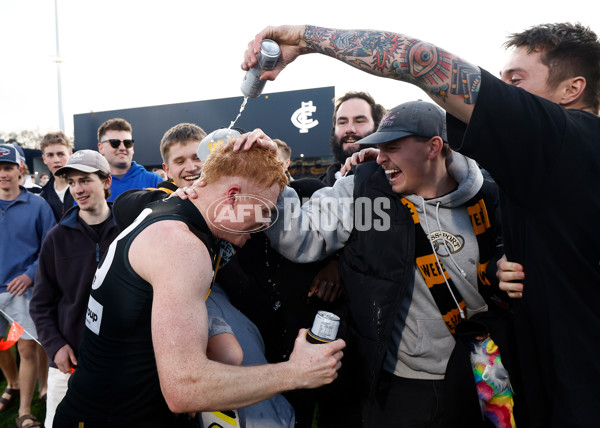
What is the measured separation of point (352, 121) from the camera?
13.4ft

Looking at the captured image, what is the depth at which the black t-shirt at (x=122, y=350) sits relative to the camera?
1831 mm

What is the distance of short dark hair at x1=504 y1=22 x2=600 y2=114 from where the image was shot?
6.19 ft

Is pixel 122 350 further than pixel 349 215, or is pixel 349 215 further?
pixel 349 215

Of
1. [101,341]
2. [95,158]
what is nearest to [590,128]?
[101,341]

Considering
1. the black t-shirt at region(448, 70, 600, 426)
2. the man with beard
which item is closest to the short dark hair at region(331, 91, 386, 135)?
the man with beard

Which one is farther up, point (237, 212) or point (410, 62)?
point (410, 62)

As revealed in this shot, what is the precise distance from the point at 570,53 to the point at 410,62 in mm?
938

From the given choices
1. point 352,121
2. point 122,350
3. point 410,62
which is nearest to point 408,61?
point 410,62

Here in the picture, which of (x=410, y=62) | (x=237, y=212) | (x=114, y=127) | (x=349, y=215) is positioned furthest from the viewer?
(x=114, y=127)

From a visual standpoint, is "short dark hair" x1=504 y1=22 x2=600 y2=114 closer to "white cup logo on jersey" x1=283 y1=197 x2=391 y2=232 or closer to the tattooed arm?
the tattooed arm

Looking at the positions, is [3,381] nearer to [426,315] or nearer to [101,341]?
[101,341]

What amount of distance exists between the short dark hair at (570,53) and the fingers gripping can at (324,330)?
1509 millimetres

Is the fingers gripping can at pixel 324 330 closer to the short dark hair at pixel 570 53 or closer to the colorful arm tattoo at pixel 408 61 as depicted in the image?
the colorful arm tattoo at pixel 408 61

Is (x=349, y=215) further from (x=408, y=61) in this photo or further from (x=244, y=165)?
(x=408, y=61)
